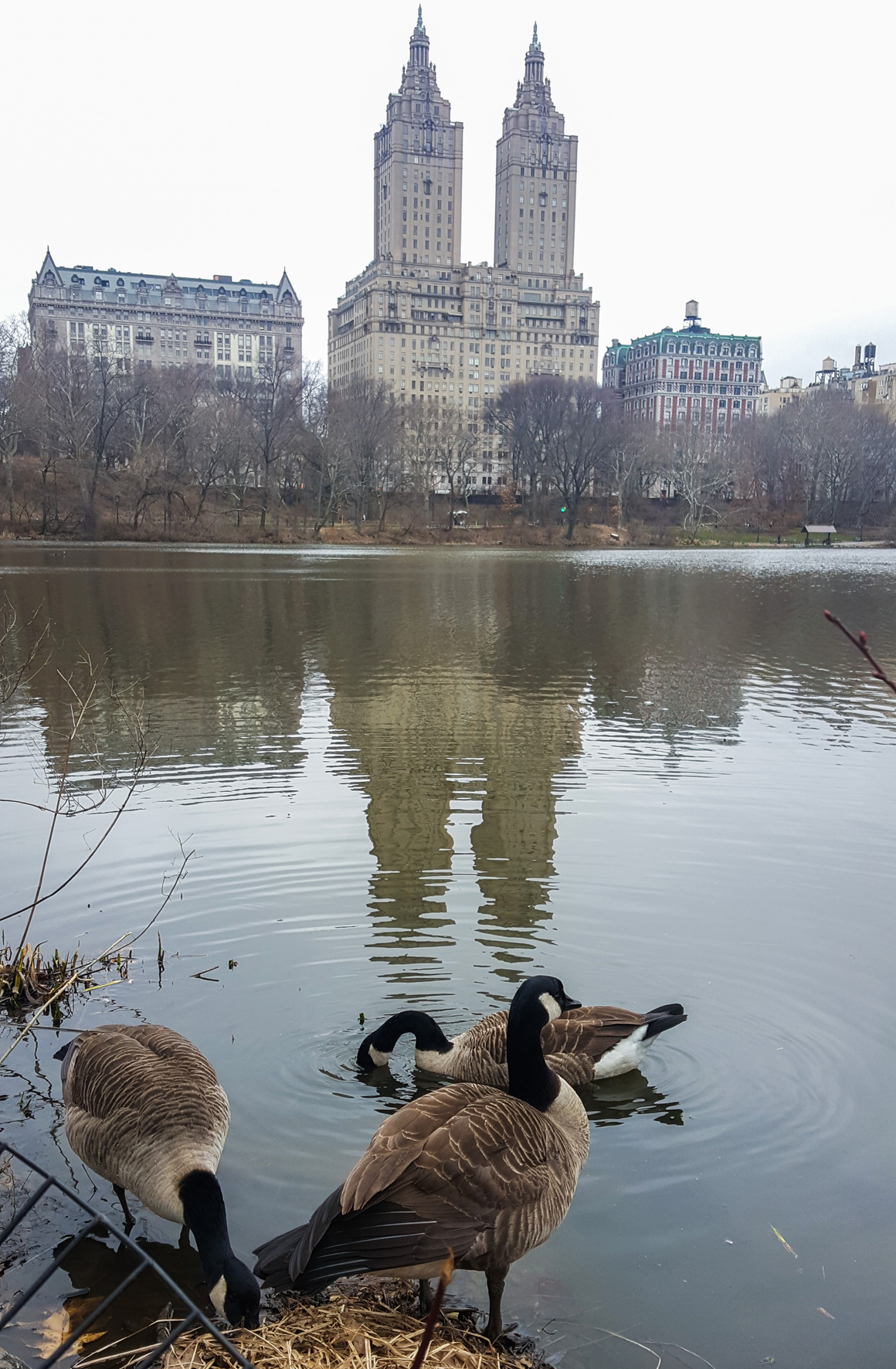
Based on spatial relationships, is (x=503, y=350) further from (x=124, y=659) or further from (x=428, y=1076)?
(x=428, y=1076)

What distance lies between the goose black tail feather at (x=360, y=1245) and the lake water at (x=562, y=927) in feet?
2.87

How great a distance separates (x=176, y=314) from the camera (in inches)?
6939

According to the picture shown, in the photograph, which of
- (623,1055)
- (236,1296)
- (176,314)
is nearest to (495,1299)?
(236,1296)

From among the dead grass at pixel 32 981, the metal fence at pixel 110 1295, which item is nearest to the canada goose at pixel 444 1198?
the metal fence at pixel 110 1295

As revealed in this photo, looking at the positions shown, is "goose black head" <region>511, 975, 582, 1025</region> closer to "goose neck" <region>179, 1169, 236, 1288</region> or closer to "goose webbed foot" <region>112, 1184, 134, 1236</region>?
"goose neck" <region>179, 1169, 236, 1288</region>

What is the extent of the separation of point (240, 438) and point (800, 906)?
82.9m

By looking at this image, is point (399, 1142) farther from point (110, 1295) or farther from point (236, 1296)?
point (110, 1295)

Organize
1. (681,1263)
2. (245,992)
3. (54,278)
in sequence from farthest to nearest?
(54,278) < (245,992) < (681,1263)

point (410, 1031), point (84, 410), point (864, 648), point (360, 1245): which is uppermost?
point (84, 410)

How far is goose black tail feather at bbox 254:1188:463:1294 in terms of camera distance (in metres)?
3.57

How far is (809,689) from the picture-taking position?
19.6 m

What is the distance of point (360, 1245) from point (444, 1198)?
1.18 ft

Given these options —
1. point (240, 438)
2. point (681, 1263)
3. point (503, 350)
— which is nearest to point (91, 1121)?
point (681, 1263)

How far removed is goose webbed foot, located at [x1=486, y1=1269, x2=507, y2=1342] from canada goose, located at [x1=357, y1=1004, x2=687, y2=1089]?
1693mm
